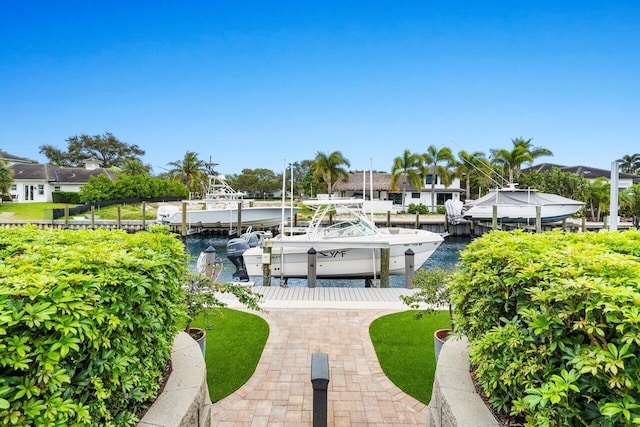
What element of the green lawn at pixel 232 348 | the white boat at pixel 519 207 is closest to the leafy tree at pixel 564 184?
the white boat at pixel 519 207

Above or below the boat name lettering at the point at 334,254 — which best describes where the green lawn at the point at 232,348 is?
below

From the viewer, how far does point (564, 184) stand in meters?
35.6

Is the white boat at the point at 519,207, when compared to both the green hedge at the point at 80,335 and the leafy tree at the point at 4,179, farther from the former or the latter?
the leafy tree at the point at 4,179

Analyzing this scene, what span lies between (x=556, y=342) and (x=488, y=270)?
1.17 m

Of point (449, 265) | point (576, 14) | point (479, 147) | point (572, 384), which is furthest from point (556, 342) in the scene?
point (479, 147)

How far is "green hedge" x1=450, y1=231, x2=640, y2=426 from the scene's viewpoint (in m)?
1.69

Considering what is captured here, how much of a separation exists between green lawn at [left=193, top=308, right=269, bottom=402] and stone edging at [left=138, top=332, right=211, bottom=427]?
0.95 meters

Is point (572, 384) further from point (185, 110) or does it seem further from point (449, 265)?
point (185, 110)

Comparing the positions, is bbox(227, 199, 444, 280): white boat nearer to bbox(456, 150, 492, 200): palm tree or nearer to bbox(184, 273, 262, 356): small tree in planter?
bbox(184, 273, 262, 356): small tree in planter

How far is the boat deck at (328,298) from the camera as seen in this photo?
855 centimetres

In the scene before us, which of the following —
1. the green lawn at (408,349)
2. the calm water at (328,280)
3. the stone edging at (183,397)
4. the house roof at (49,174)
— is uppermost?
the house roof at (49,174)

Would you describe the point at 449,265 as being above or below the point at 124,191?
below

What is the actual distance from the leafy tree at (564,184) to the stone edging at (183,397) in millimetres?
40324

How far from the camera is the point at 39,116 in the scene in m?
49.5
